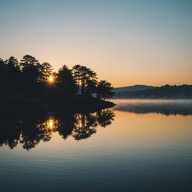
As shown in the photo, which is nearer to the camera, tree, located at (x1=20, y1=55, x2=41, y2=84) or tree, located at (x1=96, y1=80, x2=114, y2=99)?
tree, located at (x1=20, y1=55, x2=41, y2=84)

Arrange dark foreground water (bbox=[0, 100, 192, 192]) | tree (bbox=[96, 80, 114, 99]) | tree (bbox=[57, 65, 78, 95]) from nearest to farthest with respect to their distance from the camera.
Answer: dark foreground water (bbox=[0, 100, 192, 192]), tree (bbox=[57, 65, 78, 95]), tree (bbox=[96, 80, 114, 99])

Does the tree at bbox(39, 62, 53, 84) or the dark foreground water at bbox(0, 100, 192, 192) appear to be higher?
the tree at bbox(39, 62, 53, 84)

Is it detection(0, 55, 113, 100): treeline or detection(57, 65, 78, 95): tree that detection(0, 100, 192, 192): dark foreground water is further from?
detection(57, 65, 78, 95): tree

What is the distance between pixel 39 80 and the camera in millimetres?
125312

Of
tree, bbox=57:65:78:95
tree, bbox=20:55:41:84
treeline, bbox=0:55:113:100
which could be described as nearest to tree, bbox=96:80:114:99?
treeline, bbox=0:55:113:100

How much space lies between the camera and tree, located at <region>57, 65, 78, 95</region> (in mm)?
122688

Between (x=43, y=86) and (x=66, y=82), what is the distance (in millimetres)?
11984

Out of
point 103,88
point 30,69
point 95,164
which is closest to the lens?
point 95,164

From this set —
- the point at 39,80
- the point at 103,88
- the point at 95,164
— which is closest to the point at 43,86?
the point at 39,80

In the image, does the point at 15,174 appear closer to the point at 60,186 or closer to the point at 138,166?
the point at 60,186

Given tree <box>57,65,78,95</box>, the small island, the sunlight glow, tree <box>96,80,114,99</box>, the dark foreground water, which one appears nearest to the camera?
the dark foreground water

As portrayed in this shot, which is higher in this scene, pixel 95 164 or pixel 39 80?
pixel 39 80

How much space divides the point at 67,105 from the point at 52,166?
96.8 metres

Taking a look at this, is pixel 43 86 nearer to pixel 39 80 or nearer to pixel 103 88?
pixel 39 80
